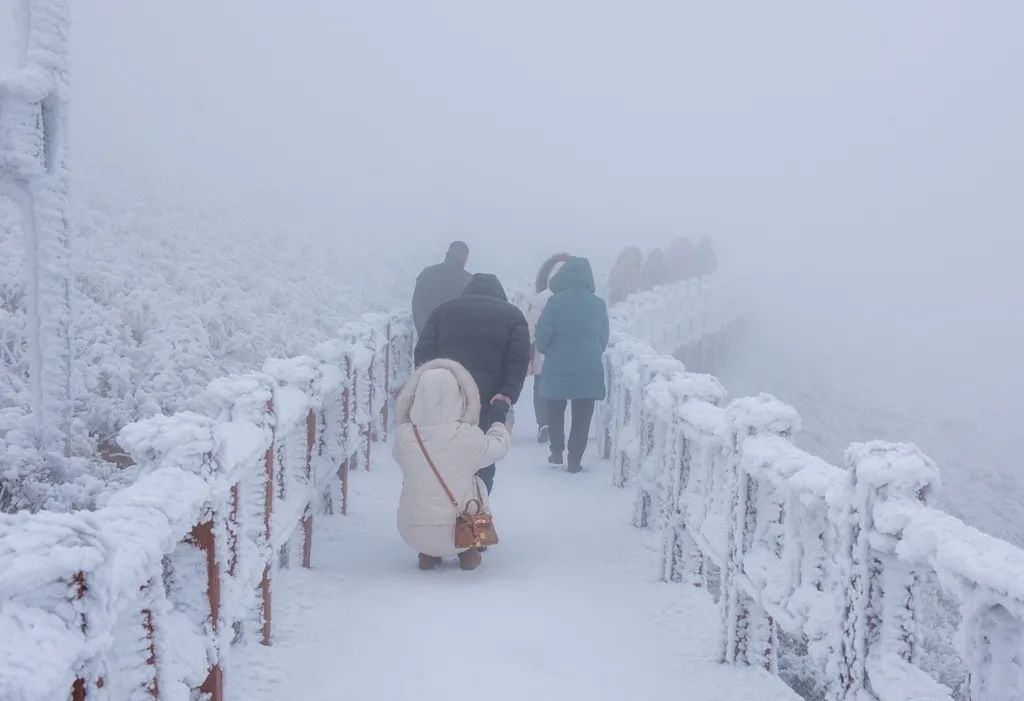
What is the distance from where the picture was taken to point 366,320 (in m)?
10.5

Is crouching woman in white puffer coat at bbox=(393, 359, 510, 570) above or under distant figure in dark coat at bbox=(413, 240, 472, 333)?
under

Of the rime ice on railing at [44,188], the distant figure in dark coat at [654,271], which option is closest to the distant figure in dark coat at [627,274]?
the distant figure in dark coat at [654,271]

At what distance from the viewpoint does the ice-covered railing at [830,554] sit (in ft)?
7.68

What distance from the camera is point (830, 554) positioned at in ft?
12.2

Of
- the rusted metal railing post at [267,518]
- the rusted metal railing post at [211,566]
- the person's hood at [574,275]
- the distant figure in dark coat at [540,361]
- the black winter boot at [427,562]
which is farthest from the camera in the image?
the distant figure in dark coat at [540,361]

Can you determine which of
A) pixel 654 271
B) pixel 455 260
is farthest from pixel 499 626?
pixel 654 271

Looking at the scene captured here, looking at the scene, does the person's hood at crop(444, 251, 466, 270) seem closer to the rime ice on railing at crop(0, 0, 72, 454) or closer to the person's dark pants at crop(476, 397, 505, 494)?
the rime ice on railing at crop(0, 0, 72, 454)

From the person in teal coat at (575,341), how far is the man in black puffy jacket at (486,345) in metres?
2.30

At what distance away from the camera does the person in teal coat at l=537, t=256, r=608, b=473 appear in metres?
9.46

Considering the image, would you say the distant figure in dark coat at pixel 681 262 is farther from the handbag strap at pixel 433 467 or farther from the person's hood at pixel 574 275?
the handbag strap at pixel 433 467

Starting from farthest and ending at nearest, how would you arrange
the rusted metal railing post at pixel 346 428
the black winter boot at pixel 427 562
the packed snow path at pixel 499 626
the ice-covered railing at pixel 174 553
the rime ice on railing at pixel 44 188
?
the rime ice on railing at pixel 44 188 → the rusted metal railing post at pixel 346 428 → the black winter boot at pixel 427 562 → the packed snow path at pixel 499 626 → the ice-covered railing at pixel 174 553

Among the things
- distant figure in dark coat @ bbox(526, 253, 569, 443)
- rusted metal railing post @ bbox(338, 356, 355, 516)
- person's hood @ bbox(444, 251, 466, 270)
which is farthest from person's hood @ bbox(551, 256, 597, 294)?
rusted metal railing post @ bbox(338, 356, 355, 516)

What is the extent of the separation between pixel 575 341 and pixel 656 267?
42.0ft

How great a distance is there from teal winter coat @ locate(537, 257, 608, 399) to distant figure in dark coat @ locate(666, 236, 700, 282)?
13721mm
